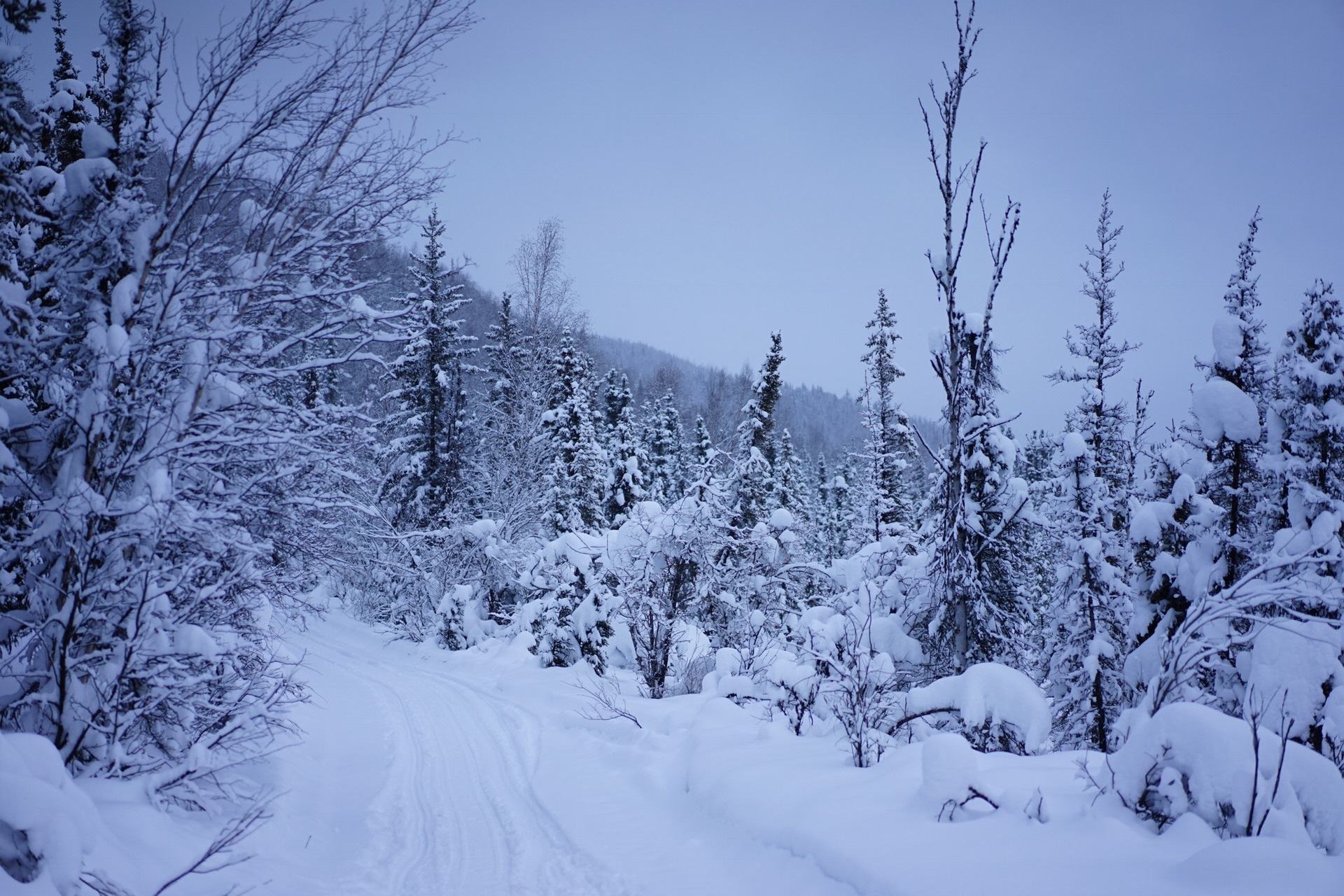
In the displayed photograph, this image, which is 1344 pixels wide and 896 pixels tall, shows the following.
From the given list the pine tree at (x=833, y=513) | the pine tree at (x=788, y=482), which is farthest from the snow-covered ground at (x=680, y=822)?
the pine tree at (x=833, y=513)

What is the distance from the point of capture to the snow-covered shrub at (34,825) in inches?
110

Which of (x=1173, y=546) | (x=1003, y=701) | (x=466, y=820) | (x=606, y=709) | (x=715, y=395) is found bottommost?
(x=606, y=709)

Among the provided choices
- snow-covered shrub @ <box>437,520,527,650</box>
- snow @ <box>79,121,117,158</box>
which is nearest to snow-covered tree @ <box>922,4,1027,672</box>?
snow @ <box>79,121,117,158</box>

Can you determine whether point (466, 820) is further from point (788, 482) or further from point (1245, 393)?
point (788, 482)

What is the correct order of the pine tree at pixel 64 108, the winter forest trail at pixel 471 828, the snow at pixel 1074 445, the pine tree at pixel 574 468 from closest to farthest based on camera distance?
1. the winter forest trail at pixel 471 828
2. the pine tree at pixel 64 108
3. the snow at pixel 1074 445
4. the pine tree at pixel 574 468

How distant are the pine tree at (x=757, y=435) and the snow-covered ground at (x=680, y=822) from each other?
12.0m

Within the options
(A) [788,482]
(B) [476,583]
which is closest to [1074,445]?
(B) [476,583]

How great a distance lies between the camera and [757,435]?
23.1 meters

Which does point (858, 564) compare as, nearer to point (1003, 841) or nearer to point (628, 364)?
point (1003, 841)

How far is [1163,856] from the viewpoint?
9.99ft

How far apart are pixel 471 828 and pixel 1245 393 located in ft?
44.0

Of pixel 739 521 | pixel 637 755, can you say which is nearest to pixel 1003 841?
pixel 637 755

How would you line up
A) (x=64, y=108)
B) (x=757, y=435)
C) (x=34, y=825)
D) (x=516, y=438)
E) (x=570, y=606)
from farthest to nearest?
(x=757, y=435)
(x=516, y=438)
(x=570, y=606)
(x=64, y=108)
(x=34, y=825)

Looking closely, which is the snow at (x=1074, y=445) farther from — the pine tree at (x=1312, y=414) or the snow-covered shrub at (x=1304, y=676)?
the snow-covered shrub at (x=1304, y=676)
